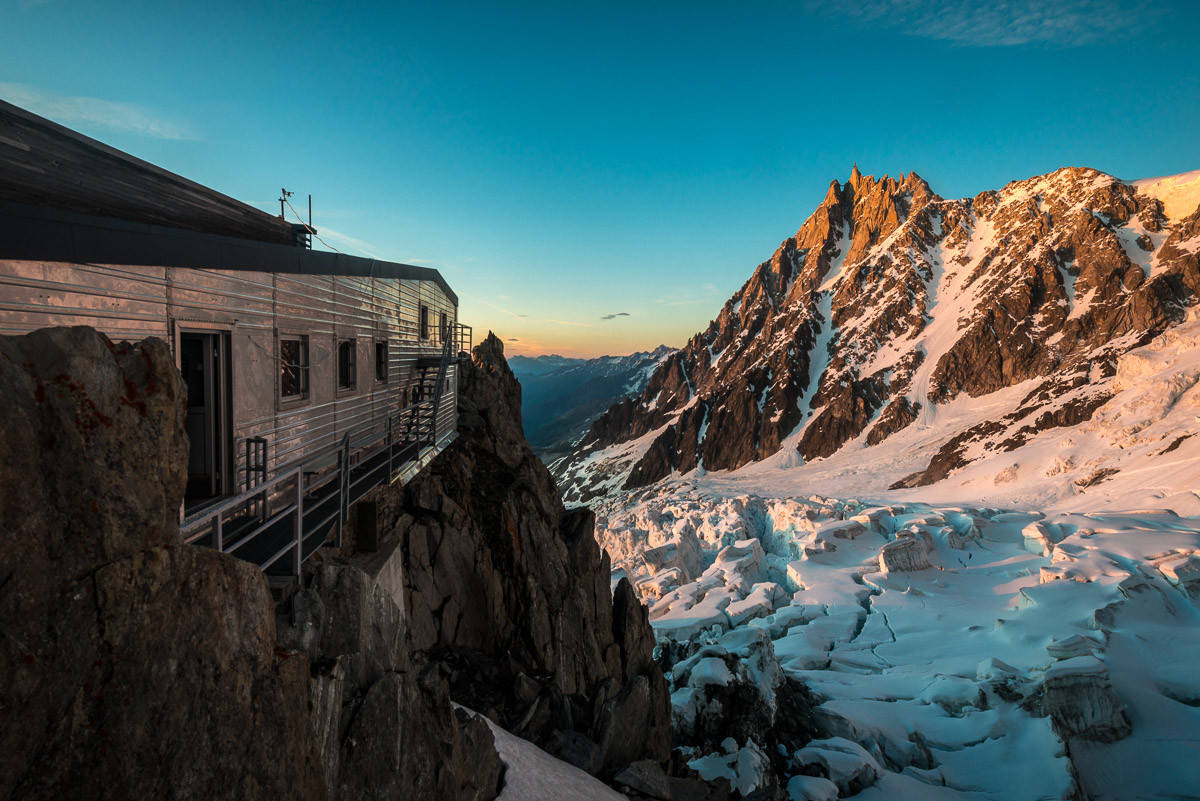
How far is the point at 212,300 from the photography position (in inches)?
253

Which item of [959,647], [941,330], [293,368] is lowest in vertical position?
[959,647]

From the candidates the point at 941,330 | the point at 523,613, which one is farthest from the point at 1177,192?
the point at 523,613

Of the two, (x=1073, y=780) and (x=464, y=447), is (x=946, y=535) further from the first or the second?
(x=464, y=447)

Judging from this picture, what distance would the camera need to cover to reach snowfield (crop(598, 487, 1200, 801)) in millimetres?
12711

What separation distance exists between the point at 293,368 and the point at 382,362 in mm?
3710

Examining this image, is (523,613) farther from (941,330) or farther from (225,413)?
(941,330)

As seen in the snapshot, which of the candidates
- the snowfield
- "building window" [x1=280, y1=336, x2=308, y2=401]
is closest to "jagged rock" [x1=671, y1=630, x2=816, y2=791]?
the snowfield

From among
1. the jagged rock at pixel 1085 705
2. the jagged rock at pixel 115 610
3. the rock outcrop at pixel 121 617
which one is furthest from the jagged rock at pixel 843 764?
the jagged rock at pixel 115 610

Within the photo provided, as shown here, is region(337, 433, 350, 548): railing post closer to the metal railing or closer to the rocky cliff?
the metal railing

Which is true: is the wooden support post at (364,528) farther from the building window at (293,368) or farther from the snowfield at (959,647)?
the snowfield at (959,647)

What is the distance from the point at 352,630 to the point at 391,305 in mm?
8992

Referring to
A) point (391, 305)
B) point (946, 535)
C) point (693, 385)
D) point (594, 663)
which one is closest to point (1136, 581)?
point (946, 535)

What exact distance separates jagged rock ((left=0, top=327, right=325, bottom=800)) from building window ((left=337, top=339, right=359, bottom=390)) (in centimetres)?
710

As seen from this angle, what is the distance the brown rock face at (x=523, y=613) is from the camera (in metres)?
9.98
